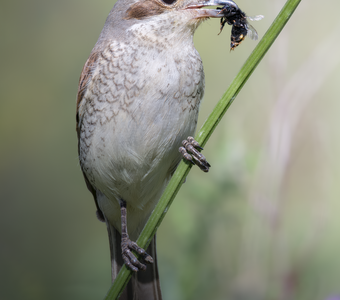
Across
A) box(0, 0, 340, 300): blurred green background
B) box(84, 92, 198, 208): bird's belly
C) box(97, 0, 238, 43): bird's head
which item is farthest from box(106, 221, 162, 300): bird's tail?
box(97, 0, 238, 43): bird's head

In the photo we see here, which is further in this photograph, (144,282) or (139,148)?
(144,282)

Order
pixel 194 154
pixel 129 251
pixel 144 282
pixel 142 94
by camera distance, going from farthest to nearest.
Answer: pixel 144 282 → pixel 129 251 → pixel 142 94 → pixel 194 154

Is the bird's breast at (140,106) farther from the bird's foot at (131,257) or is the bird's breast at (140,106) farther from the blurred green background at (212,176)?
the bird's foot at (131,257)

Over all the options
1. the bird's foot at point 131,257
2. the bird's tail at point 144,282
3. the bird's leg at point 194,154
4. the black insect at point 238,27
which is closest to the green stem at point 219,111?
the bird's leg at point 194,154

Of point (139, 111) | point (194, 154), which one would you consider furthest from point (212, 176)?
point (139, 111)

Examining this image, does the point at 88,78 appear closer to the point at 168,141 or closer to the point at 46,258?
the point at 168,141

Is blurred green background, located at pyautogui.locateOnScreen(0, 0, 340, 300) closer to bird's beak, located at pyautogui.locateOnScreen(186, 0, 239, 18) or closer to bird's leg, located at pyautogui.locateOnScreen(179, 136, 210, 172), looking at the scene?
bird's leg, located at pyautogui.locateOnScreen(179, 136, 210, 172)

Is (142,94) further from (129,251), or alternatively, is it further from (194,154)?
(129,251)
